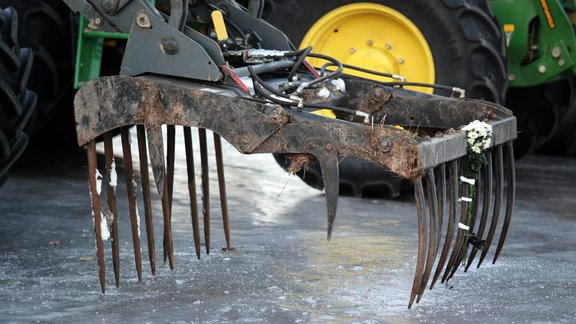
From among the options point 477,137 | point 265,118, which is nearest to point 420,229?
point 477,137

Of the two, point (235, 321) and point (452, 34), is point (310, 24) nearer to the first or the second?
point (452, 34)

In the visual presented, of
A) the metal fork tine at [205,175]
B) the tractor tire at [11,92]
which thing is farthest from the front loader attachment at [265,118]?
the tractor tire at [11,92]

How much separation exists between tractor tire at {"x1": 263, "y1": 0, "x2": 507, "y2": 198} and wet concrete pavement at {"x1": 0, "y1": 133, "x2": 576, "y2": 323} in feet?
0.72

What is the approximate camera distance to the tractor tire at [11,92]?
5.02 metres

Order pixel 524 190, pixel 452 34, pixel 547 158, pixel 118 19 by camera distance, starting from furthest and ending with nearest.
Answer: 1. pixel 547 158
2. pixel 524 190
3. pixel 452 34
4. pixel 118 19

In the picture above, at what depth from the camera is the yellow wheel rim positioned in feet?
23.0

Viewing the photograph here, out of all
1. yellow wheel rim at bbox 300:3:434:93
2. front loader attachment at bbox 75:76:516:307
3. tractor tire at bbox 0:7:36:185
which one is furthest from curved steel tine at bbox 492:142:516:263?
tractor tire at bbox 0:7:36:185

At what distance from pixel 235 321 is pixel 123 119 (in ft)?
2.75

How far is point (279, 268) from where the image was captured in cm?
521

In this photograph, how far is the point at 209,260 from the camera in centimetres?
534

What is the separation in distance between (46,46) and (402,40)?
80.8 inches

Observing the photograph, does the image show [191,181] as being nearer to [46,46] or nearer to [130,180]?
[130,180]

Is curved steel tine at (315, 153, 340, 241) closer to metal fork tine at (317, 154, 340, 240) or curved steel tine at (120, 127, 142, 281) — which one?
metal fork tine at (317, 154, 340, 240)

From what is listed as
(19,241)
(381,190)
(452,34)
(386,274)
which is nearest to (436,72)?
(452,34)
